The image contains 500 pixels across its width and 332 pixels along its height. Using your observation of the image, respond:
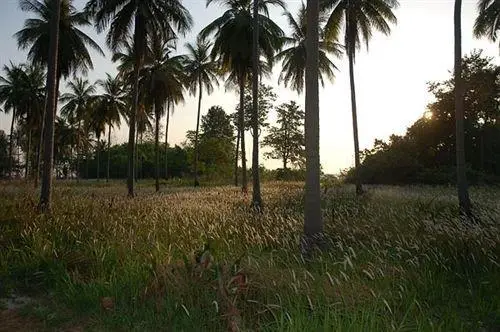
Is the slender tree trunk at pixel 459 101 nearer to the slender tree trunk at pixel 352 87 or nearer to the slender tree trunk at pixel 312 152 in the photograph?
the slender tree trunk at pixel 312 152

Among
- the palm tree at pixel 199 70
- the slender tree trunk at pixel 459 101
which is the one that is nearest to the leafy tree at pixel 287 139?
the palm tree at pixel 199 70

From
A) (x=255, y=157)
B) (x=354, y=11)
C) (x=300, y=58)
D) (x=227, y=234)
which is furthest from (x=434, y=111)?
(x=227, y=234)

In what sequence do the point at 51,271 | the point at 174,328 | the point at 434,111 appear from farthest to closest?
the point at 434,111
the point at 51,271
the point at 174,328

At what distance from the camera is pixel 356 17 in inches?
902

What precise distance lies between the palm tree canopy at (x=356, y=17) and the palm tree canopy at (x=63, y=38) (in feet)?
45.4

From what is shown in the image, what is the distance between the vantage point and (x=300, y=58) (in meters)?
30.9

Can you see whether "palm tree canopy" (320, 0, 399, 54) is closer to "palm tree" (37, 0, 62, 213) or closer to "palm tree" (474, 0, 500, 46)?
"palm tree" (474, 0, 500, 46)

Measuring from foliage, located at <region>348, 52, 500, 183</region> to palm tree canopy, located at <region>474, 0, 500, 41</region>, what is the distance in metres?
11.0

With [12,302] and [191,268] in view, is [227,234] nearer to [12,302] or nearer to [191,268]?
[191,268]

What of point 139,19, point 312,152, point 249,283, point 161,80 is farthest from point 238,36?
point 249,283

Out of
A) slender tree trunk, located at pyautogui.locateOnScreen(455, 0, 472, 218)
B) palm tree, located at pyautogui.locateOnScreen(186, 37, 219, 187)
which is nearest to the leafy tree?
palm tree, located at pyautogui.locateOnScreen(186, 37, 219, 187)

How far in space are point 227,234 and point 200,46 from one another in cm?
3243

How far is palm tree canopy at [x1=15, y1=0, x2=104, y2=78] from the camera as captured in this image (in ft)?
81.3

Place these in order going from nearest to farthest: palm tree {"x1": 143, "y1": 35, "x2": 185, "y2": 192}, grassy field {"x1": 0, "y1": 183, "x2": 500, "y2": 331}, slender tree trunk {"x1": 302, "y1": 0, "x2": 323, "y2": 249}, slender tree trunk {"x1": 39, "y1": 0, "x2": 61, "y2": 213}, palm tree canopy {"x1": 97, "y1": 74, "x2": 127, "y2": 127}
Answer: grassy field {"x1": 0, "y1": 183, "x2": 500, "y2": 331} < slender tree trunk {"x1": 302, "y1": 0, "x2": 323, "y2": 249} < slender tree trunk {"x1": 39, "y1": 0, "x2": 61, "y2": 213} < palm tree {"x1": 143, "y1": 35, "x2": 185, "y2": 192} < palm tree canopy {"x1": 97, "y1": 74, "x2": 127, "y2": 127}
